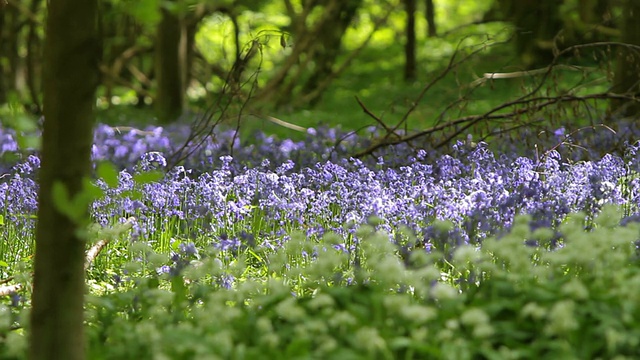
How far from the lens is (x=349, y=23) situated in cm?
1516

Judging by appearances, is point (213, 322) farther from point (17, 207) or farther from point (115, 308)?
point (17, 207)

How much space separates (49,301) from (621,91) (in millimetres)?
6954

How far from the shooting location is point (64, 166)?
254cm

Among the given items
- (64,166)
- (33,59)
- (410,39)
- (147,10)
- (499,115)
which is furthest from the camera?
(410,39)

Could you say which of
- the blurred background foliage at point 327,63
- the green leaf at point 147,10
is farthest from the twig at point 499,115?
the green leaf at point 147,10

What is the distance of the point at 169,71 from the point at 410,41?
21.3 ft

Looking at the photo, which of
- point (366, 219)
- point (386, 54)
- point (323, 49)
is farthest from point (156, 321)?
point (386, 54)

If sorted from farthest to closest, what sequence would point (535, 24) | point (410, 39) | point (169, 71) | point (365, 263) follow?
point (410, 39)
point (535, 24)
point (169, 71)
point (365, 263)

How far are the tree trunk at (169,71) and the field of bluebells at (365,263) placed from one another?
5.34 m

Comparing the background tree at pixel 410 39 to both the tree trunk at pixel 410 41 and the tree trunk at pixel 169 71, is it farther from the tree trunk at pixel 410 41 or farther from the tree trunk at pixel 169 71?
the tree trunk at pixel 169 71

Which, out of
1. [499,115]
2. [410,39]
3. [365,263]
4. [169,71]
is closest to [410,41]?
[410,39]

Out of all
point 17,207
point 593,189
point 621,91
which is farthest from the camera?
point 621,91

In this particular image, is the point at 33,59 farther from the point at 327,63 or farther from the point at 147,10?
the point at 147,10

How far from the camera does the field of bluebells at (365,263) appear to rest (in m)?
2.67
